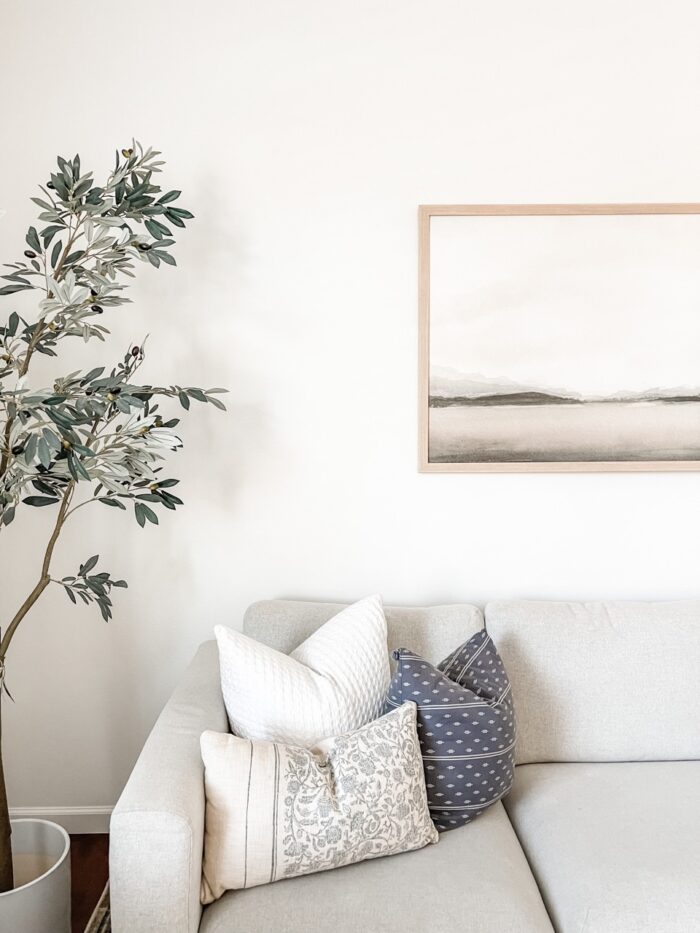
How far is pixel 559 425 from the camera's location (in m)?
2.27

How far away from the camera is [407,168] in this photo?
2223 mm

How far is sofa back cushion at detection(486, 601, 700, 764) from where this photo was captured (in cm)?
199

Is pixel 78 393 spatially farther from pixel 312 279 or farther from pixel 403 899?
pixel 403 899

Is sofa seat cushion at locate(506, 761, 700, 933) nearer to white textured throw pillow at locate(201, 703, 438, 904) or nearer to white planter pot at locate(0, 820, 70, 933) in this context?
white textured throw pillow at locate(201, 703, 438, 904)

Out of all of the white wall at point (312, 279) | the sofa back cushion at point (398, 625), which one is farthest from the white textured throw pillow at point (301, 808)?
the white wall at point (312, 279)

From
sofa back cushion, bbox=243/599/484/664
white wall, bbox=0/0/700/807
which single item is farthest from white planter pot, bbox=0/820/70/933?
sofa back cushion, bbox=243/599/484/664

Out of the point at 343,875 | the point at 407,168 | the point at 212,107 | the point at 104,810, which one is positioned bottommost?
the point at 104,810

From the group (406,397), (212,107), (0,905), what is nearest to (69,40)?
(212,107)

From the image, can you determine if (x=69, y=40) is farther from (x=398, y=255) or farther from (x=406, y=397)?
(x=406, y=397)

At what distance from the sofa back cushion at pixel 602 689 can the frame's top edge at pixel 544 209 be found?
3.66 feet

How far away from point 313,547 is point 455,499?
1.43 feet

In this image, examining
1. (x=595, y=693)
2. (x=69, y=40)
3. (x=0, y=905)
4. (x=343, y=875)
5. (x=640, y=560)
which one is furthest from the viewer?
(x=640, y=560)

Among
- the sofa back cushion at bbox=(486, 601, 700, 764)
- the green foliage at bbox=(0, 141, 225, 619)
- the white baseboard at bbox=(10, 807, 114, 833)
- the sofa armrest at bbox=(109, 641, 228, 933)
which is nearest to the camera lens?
the sofa armrest at bbox=(109, 641, 228, 933)

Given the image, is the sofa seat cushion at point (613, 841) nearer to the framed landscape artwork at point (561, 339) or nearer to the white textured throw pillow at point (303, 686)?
the white textured throw pillow at point (303, 686)
